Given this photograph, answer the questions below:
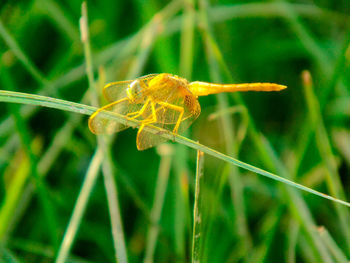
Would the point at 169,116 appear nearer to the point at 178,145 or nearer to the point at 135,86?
the point at 135,86

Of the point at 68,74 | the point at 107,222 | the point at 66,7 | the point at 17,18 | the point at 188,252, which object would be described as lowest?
the point at 188,252

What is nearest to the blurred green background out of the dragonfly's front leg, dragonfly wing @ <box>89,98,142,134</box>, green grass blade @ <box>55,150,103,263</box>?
green grass blade @ <box>55,150,103,263</box>

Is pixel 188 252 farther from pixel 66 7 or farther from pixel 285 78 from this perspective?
pixel 66 7

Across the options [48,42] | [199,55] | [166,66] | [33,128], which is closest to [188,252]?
[166,66]

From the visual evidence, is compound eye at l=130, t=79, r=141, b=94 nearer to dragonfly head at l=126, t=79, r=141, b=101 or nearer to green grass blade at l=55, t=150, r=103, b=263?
dragonfly head at l=126, t=79, r=141, b=101

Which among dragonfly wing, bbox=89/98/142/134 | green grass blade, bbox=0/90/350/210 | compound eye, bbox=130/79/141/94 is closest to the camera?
green grass blade, bbox=0/90/350/210
